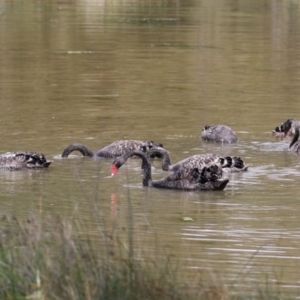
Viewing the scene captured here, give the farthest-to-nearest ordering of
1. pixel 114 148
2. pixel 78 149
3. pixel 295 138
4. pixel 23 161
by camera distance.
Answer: pixel 295 138
pixel 114 148
pixel 78 149
pixel 23 161

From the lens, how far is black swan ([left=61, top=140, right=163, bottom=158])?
1350 cm

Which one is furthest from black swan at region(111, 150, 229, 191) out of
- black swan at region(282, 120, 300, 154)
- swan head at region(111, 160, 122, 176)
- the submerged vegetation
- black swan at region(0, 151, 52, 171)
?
the submerged vegetation

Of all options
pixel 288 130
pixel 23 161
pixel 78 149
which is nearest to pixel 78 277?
pixel 23 161

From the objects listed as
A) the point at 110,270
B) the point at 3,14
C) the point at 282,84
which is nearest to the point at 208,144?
the point at 282,84

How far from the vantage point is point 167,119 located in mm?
16734

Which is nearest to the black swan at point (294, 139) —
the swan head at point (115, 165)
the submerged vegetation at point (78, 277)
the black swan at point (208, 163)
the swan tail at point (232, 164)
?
the black swan at point (208, 163)

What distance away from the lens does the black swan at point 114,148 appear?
13.5 meters

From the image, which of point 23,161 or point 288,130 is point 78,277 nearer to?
point 23,161

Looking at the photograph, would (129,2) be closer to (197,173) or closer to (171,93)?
(171,93)

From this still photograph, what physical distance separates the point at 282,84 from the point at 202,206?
410 inches

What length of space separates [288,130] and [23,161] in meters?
4.10

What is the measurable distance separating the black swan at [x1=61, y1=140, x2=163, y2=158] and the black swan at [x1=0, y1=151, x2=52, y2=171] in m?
0.62

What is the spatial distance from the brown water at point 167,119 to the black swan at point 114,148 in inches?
6.6

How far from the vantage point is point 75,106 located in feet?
59.5
